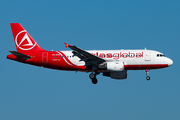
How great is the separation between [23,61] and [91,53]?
10404mm

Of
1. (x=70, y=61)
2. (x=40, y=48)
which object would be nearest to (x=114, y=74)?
(x=70, y=61)

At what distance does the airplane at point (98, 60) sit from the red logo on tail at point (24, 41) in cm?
142

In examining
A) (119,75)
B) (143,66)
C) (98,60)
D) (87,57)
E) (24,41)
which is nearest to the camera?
(87,57)

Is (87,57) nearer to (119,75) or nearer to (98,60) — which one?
(98,60)

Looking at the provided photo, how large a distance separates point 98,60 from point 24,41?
13.1m

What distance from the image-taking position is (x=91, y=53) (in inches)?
1987

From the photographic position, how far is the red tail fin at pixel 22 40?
176 feet

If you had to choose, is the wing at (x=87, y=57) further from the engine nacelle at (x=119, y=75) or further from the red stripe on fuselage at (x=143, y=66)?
the engine nacelle at (x=119, y=75)

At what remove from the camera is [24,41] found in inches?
2135

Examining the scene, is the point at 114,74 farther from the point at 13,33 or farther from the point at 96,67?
the point at 13,33

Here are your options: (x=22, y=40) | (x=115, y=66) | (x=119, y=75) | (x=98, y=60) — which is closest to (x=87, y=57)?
(x=98, y=60)

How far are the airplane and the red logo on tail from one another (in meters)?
1.42

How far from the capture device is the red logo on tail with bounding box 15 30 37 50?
5369cm

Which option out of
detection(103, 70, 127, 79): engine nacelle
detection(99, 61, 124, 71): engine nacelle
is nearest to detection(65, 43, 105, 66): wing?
detection(99, 61, 124, 71): engine nacelle
